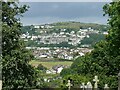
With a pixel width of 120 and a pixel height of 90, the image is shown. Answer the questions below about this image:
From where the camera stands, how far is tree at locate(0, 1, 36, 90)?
18219 mm

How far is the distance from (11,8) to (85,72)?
13465 millimetres

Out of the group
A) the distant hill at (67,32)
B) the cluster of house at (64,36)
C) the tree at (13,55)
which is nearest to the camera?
the tree at (13,55)

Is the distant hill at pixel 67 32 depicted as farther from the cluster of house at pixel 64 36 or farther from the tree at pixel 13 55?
the tree at pixel 13 55

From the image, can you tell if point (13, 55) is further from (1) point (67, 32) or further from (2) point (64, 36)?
(1) point (67, 32)

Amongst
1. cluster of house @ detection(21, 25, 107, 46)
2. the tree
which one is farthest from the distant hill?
the tree

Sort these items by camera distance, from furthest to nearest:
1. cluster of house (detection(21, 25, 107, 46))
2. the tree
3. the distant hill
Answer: the distant hill < cluster of house (detection(21, 25, 107, 46)) < the tree

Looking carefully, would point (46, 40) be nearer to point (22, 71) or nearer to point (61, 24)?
point (61, 24)

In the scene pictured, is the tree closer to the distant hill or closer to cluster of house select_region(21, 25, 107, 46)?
cluster of house select_region(21, 25, 107, 46)

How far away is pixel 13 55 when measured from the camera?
18406mm

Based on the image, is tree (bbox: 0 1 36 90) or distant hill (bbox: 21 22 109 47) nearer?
tree (bbox: 0 1 36 90)

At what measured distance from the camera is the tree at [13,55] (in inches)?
717

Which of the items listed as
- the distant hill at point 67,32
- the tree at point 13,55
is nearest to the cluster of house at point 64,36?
the distant hill at point 67,32

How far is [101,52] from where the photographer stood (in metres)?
29.2

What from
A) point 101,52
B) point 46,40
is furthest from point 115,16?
point 46,40
